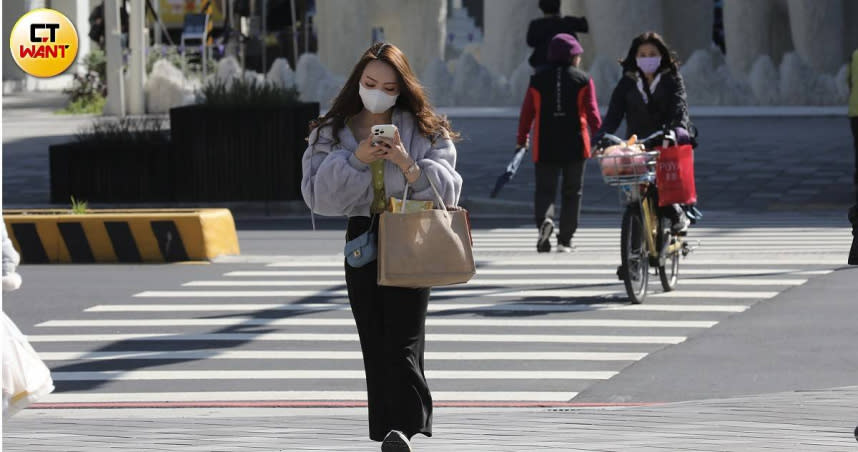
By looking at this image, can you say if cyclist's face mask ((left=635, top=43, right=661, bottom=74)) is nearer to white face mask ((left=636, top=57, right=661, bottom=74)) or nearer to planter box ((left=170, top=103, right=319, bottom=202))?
white face mask ((left=636, top=57, right=661, bottom=74))

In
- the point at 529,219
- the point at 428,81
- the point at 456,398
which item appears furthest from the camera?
the point at 428,81

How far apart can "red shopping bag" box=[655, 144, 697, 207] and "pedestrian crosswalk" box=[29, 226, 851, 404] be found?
2.34 feet

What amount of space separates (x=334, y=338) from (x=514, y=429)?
3945mm

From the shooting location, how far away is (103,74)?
43.2m

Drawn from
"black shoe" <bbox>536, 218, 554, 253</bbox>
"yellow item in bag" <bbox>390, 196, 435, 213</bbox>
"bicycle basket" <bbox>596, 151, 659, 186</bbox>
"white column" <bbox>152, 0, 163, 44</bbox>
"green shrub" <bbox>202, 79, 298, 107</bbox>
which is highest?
"white column" <bbox>152, 0, 163, 44</bbox>

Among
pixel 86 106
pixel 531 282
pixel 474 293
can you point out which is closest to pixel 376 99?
pixel 474 293

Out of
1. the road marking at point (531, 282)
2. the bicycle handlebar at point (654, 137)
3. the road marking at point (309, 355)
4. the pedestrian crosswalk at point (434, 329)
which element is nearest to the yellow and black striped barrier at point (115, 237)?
the pedestrian crosswalk at point (434, 329)

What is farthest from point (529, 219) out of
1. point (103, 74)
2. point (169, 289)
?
point (103, 74)

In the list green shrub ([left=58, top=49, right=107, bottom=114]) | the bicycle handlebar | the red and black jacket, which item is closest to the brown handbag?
the bicycle handlebar

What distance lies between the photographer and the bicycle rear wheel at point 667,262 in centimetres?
1279

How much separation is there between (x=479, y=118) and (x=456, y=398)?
90.6 ft

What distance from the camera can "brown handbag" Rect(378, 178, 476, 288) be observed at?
21.3 ft

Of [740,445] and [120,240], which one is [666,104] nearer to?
[120,240]

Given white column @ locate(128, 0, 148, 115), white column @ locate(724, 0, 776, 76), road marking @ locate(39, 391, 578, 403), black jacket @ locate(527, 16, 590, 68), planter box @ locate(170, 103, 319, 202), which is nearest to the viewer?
road marking @ locate(39, 391, 578, 403)
